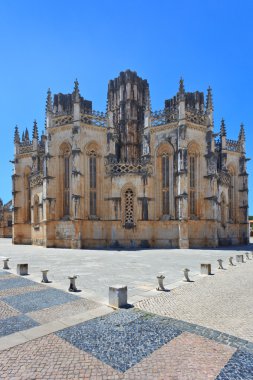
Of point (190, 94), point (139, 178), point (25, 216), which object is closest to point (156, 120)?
point (139, 178)

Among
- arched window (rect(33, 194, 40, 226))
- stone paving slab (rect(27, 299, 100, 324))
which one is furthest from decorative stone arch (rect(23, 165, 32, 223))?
stone paving slab (rect(27, 299, 100, 324))

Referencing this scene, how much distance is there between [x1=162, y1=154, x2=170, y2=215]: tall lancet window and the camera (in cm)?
2845

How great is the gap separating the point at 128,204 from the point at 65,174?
831 cm

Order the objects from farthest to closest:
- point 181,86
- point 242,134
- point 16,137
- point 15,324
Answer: point 16,137 → point 242,134 → point 181,86 → point 15,324

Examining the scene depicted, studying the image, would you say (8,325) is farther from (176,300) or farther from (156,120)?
(156,120)

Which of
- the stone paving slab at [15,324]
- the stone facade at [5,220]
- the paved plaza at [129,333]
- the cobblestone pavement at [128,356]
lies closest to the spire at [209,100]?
the paved plaza at [129,333]

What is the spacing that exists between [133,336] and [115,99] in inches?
1455

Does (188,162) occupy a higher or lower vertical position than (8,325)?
higher

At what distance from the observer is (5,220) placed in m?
54.4


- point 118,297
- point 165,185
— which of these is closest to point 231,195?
point 165,185

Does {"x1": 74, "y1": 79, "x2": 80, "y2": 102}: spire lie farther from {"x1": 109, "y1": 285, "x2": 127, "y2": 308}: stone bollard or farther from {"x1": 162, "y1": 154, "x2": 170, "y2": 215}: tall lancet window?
{"x1": 109, "y1": 285, "x2": 127, "y2": 308}: stone bollard

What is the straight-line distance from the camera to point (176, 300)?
7703 mm

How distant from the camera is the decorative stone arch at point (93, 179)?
93.9 feet

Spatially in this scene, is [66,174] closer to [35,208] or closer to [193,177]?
[35,208]
